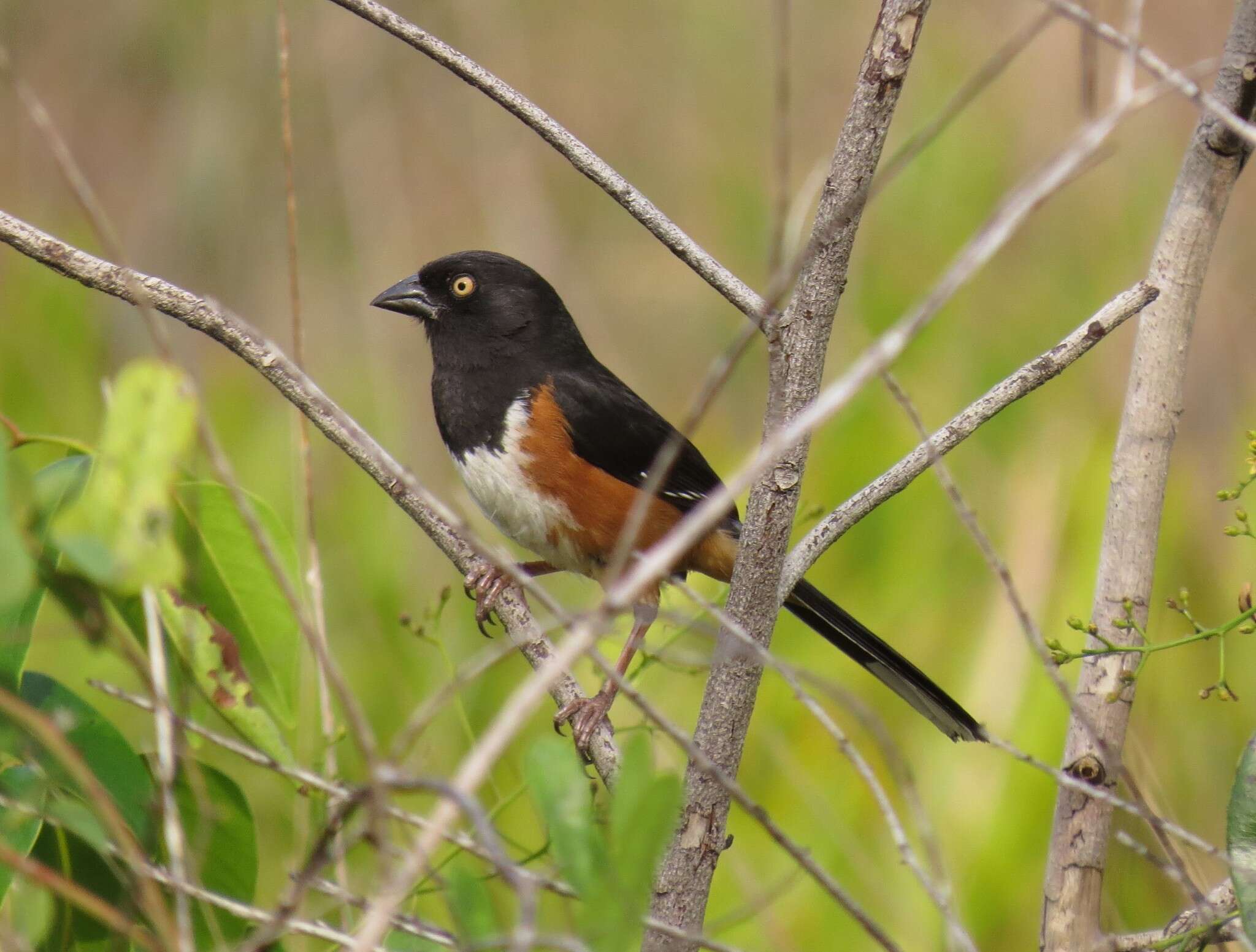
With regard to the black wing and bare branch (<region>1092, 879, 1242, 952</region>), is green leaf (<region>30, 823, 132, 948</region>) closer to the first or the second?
bare branch (<region>1092, 879, 1242, 952</region>)

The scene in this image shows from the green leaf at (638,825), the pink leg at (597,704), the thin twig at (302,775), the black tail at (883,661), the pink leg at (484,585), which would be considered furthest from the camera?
the pink leg at (484,585)

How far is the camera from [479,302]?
283 cm

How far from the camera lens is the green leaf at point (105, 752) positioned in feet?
4.26

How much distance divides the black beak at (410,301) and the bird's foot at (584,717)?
1050 mm

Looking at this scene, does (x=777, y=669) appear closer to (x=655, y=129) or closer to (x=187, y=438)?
(x=187, y=438)

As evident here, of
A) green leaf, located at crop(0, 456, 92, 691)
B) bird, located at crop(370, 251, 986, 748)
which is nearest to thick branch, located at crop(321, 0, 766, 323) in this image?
green leaf, located at crop(0, 456, 92, 691)

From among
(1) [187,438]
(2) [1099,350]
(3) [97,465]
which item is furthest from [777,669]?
(2) [1099,350]

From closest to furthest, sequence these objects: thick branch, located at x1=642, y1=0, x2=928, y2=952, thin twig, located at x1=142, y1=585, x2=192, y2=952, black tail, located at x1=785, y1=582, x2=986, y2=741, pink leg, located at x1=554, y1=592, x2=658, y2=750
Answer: thin twig, located at x1=142, y1=585, x2=192, y2=952 < thick branch, located at x1=642, y1=0, x2=928, y2=952 < pink leg, located at x1=554, y1=592, x2=658, y2=750 < black tail, located at x1=785, y1=582, x2=986, y2=741

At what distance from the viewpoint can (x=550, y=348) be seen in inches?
113

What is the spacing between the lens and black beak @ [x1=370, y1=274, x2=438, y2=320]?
2846 mm

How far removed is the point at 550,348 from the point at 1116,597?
1.65 m

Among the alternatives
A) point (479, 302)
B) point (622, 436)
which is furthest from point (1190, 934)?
point (479, 302)

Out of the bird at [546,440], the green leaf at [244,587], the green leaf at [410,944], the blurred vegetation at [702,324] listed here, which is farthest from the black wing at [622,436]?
the green leaf at [410,944]

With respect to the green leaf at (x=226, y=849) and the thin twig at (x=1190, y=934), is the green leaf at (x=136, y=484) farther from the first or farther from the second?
the thin twig at (x=1190, y=934)
